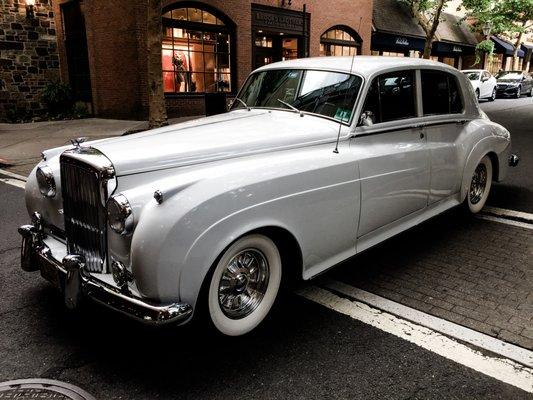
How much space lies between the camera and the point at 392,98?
3920 millimetres

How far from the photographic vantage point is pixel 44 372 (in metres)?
2.62

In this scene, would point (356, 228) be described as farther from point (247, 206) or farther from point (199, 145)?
point (199, 145)

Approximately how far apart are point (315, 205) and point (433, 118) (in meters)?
1.94

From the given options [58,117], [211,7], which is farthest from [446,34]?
[58,117]

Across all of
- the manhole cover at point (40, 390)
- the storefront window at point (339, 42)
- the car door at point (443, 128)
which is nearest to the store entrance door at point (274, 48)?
the storefront window at point (339, 42)

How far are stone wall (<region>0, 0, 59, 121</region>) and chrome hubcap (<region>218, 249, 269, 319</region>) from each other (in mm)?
15370

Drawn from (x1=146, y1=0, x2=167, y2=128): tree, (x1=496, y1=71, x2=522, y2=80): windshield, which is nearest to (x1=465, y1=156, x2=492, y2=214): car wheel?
(x1=146, y1=0, x2=167, y2=128): tree

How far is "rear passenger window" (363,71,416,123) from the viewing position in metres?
3.75

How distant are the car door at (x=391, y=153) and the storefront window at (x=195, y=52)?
12118 mm

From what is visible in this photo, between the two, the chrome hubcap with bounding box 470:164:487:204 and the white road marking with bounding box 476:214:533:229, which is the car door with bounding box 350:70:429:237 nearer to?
the chrome hubcap with bounding box 470:164:487:204

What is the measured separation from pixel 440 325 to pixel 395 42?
2275 centimetres

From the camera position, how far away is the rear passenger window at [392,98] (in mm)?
3750

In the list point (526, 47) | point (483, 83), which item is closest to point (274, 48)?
point (483, 83)

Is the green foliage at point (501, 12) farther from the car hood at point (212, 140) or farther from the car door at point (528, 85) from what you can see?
the car hood at point (212, 140)
